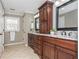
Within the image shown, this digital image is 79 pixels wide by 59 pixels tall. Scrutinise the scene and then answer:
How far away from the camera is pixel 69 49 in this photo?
4.65ft

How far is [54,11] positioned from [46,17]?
38 centimetres

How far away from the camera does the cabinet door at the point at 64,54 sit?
4.46 feet

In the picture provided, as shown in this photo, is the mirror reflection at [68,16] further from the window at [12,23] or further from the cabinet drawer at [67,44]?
the window at [12,23]

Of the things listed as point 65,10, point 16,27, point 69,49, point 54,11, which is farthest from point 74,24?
point 16,27

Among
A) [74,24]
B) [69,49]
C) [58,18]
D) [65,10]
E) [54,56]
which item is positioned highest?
[65,10]

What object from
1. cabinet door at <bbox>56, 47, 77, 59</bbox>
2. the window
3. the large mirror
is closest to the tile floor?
cabinet door at <bbox>56, 47, 77, 59</bbox>

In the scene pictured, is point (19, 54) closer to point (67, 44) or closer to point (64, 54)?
point (64, 54)

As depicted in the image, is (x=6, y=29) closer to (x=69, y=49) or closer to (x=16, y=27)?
(x=16, y=27)

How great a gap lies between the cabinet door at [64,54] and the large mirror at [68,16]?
0.75 m

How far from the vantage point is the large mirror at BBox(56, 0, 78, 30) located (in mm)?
2039

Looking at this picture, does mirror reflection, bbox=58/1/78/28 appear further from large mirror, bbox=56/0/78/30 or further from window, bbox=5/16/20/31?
window, bbox=5/16/20/31

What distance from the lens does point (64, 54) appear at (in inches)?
61.1

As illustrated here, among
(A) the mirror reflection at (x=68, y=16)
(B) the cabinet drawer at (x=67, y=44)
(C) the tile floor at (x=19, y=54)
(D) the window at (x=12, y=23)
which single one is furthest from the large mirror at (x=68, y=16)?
(D) the window at (x=12, y=23)

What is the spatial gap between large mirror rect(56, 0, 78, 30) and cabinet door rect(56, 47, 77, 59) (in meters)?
0.75
